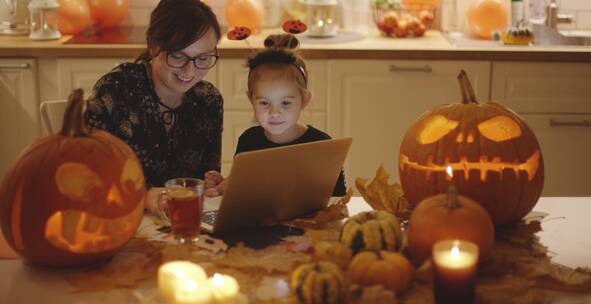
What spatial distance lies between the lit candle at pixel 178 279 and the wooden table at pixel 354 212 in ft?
0.23

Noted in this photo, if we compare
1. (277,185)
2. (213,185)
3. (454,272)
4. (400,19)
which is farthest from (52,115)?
(400,19)

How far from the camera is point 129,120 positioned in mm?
2201

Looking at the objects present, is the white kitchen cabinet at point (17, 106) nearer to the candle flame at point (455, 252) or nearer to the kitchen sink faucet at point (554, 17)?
the kitchen sink faucet at point (554, 17)

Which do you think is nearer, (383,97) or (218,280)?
(218,280)

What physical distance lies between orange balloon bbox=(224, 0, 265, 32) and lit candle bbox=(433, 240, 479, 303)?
2589 mm

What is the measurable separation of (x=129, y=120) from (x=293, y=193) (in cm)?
68

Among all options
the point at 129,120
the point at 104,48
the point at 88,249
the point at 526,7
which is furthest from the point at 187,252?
the point at 526,7

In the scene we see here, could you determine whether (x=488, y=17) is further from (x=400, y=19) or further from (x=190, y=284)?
(x=190, y=284)

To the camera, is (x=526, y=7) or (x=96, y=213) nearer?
(x=96, y=213)

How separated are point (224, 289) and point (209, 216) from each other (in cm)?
42

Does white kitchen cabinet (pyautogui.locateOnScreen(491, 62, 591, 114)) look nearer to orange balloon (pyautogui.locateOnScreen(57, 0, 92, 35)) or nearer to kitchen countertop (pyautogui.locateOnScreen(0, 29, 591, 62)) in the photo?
kitchen countertop (pyautogui.locateOnScreen(0, 29, 591, 62))

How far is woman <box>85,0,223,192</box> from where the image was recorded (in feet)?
6.90

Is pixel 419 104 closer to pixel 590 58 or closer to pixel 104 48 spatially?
pixel 590 58

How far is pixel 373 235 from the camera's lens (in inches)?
55.9
